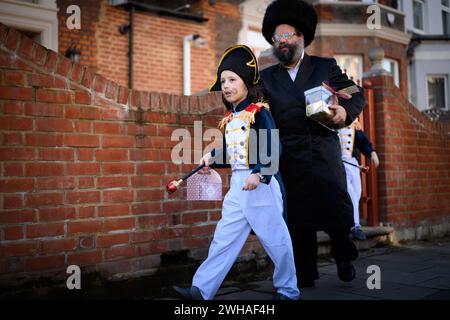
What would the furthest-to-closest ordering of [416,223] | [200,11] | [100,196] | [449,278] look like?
[200,11]
[416,223]
[449,278]
[100,196]

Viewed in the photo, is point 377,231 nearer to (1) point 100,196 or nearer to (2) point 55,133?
(1) point 100,196

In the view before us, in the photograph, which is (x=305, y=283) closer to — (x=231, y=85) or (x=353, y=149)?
(x=231, y=85)

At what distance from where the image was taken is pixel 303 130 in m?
3.64

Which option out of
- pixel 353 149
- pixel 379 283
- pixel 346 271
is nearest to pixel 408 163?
pixel 353 149

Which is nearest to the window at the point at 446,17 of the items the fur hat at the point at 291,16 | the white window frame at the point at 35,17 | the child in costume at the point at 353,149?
the child in costume at the point at 353,149

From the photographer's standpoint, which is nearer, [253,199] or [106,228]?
[253,199]

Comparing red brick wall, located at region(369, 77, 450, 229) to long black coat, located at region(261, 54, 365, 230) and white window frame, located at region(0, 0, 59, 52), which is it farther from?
white window frame, located at region(0, 0, 59, 52)

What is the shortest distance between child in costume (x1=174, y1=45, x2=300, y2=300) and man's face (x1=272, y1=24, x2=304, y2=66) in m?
0.42

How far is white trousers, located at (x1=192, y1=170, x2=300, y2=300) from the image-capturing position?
10.4 ft

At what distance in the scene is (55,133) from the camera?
355 cm

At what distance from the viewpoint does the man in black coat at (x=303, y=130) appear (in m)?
3.60

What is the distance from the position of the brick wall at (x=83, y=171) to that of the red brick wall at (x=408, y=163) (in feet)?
10.0
